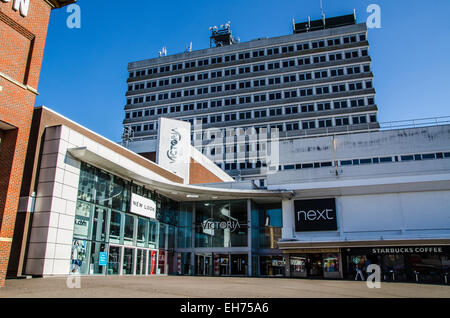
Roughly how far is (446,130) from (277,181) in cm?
1787

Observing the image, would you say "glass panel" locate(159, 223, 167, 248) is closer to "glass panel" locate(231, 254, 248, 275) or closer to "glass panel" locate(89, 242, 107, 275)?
"glass panel" locate(231, 254, 248, 275)

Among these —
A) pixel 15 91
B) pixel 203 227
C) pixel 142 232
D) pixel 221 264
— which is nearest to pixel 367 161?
pixel 203 227

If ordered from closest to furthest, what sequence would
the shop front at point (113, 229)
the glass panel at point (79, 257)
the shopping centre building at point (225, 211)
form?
the shopping centre building at point (225, 211) < the glass panel at point (79, 257) < the shop front at point (113, 229)

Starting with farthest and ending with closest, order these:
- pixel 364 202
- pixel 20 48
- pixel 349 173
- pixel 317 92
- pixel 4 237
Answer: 1. pixel 317 92
2. pixel 349 173
3. pixel 364 202
4. pixel 20 48
5. pixel 4 237

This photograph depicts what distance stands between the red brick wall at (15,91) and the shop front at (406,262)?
22.2 m

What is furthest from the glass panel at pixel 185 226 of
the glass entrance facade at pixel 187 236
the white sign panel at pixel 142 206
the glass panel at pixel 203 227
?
the white sign panel at pixel 142 206

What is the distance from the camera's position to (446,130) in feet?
121

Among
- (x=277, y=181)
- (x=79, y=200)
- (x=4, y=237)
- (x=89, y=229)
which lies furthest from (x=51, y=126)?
(x=277, y=181)

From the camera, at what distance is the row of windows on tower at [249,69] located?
206 feet

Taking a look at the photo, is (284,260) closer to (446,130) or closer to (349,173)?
(349,173)

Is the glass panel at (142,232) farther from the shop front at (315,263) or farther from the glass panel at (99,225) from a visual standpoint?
the shop front at (315,263)

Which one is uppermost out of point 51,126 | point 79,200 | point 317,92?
point 317,92

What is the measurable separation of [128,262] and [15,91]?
1558 centimetres

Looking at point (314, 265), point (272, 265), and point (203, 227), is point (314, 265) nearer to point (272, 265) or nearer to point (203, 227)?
point (272, 265)
